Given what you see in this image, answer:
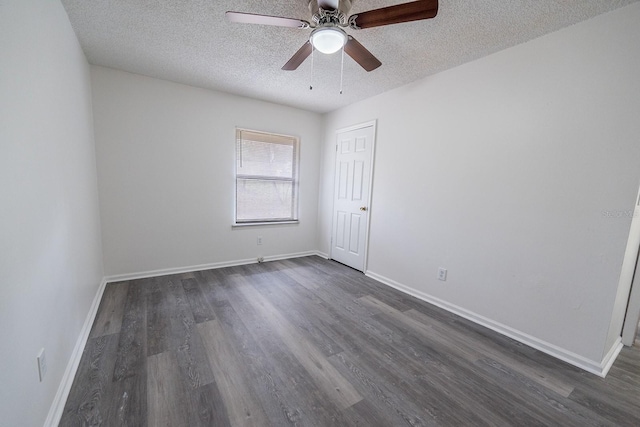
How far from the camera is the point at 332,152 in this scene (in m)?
4.18

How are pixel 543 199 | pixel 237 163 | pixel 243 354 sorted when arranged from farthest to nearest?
1. pixel 237 163
2. pixel 543 199
3. pixel 243 354

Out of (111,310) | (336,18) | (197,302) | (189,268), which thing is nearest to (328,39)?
(336,18)

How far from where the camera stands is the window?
148 inches

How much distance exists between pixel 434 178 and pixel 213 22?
2.47 meters

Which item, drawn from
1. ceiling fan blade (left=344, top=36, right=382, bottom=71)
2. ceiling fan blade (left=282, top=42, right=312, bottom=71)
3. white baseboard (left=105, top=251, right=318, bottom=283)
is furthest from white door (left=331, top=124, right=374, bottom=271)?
ceiling fan blade (left=282, top=42, right=312, bottom=71)

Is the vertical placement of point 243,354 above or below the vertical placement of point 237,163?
below

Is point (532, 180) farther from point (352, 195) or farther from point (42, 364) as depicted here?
point (42, 364)

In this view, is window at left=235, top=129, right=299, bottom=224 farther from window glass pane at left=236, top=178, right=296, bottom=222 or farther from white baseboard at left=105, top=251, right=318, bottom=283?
white baseboard at left=105, top=251, right=318, bottom=283

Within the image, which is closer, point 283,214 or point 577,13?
point 577,13

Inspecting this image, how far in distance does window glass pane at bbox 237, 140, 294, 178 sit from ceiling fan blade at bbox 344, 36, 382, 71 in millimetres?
2232

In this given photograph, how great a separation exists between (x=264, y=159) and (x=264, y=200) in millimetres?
634

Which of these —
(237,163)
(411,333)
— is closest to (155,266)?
(237,163)

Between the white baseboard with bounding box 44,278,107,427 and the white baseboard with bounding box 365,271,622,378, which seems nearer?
the white baseboard with bounding box 44,278,107,427

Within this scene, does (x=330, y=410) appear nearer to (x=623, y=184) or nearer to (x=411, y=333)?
(x=411, y=333)
